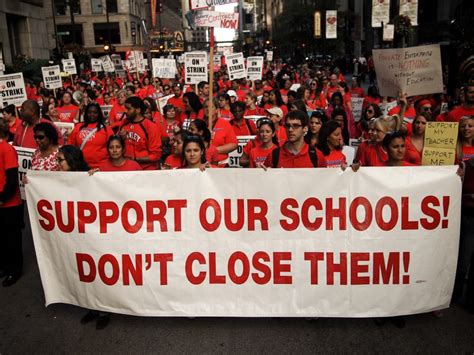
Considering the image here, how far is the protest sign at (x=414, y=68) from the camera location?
585 centimetres

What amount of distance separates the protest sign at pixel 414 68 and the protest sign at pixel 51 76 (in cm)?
956

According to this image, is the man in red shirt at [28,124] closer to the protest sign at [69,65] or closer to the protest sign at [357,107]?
the protest sign at [357,107]

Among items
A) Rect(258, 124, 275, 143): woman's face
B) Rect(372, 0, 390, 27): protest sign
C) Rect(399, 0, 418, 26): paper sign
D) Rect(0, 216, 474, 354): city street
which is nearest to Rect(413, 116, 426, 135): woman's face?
Rect(258, 124, 275, 143): woman's face

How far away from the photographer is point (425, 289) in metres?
3.99

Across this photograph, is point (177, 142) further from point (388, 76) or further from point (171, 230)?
point (388, 76)

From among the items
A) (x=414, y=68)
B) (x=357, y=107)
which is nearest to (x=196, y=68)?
(x=357, y=107)

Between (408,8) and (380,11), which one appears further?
(380,11)

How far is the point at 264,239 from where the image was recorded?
400 centimetres

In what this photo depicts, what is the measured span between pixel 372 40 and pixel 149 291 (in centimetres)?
4549

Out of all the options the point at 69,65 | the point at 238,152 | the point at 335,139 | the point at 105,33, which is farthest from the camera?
the point at 105,33

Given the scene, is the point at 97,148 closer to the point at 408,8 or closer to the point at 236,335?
the point at 236,335

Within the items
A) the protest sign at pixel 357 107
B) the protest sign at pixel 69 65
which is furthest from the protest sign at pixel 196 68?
the protest sign at pixel 69 65

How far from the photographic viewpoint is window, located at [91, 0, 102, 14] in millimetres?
62594

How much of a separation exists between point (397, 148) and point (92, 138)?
11.2 feet
